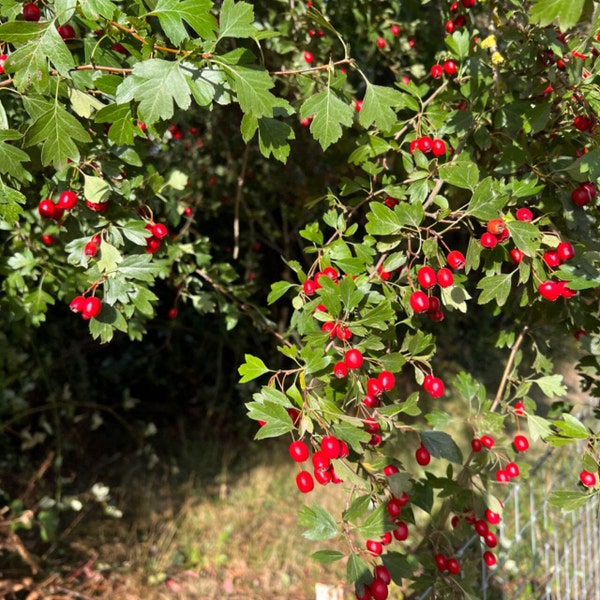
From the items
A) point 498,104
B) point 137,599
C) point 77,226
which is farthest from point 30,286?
point 137,599

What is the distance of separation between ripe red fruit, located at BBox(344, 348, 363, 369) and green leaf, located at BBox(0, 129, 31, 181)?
29.2 inches

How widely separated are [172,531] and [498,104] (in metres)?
3.03

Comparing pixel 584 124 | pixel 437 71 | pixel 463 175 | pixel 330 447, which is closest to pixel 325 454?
pixel 330 447

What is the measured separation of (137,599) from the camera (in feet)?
10.1

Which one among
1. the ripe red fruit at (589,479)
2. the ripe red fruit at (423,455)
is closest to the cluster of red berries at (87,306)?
the ripe red fruit at (423,455)

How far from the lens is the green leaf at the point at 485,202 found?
1260mm

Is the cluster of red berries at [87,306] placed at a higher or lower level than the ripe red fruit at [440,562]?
higher

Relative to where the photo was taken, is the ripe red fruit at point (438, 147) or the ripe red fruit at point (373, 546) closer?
the ripe red fruit at point (373, 546)

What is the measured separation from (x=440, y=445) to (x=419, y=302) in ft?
1.10

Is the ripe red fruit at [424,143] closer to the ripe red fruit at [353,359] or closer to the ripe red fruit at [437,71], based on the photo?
the ripe red fruit at [437,71]

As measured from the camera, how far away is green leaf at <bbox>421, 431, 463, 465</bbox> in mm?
1348

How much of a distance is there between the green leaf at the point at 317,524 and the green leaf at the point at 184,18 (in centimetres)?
93

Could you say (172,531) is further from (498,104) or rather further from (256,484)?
(498,104)

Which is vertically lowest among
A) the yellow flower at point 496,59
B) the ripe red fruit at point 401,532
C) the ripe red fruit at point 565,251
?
the ripe red fruit at point 401,532
